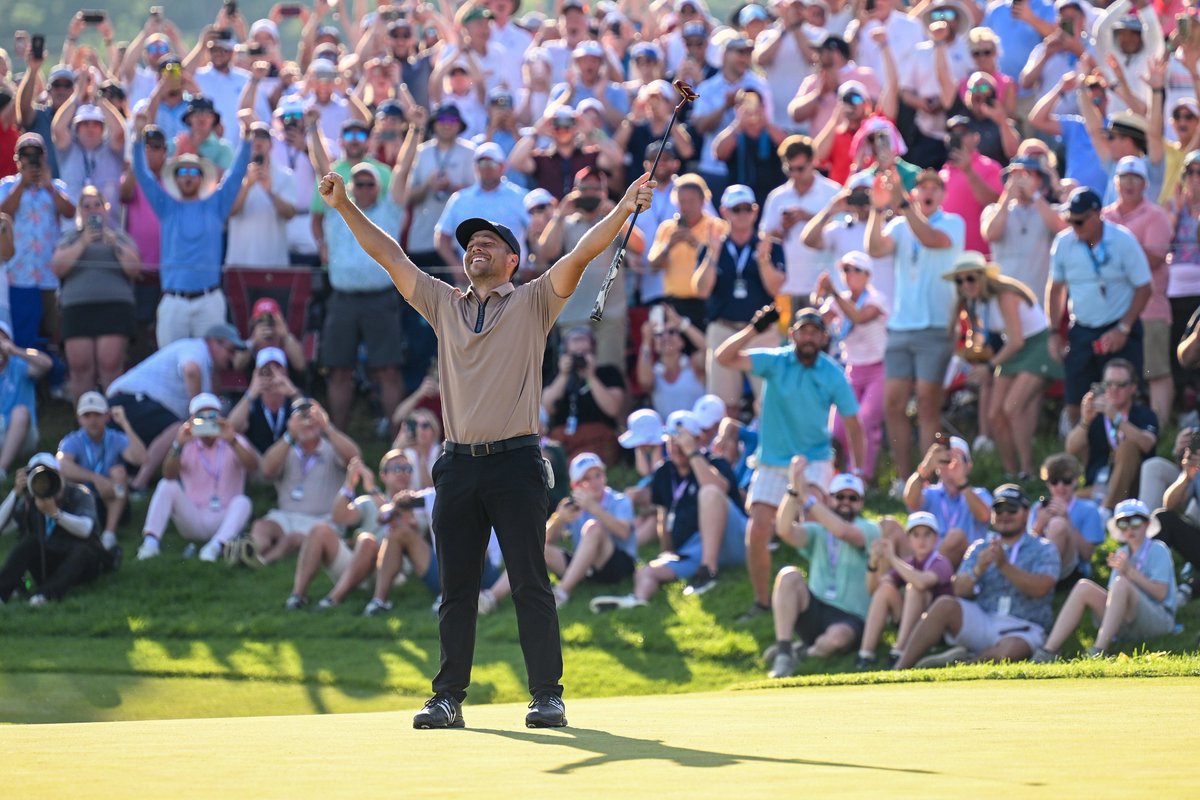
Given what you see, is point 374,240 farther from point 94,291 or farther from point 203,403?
point 94,291

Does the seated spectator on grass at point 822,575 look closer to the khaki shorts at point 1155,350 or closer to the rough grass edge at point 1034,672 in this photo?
the rough grass edge at point 1034,672

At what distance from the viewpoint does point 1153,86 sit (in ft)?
53.6

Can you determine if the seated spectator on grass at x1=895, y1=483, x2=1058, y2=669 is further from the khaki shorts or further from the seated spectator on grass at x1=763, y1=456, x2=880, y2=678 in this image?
the khaki shorts

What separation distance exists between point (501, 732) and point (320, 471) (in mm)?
9454

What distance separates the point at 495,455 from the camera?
26.7ft

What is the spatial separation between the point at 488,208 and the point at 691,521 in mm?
3721

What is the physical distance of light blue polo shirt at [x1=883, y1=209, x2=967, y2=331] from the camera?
51.8 ft

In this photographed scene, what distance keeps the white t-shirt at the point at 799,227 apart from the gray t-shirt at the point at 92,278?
5785 millimetres

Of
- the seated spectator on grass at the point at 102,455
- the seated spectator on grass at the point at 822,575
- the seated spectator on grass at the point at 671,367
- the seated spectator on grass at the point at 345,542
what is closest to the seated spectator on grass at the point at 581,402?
the seated spectator on grass at the point at 671,367

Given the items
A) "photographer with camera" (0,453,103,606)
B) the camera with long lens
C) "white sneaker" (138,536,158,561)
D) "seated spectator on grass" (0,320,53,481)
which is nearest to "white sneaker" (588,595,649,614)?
"white sneaker" (138,536,158,561)

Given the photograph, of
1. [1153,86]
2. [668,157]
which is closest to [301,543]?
[668,157]

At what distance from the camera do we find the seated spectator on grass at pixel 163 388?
1756cm

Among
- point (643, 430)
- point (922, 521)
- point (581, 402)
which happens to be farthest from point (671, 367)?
point (922, 521)

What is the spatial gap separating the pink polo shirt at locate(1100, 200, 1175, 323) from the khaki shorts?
0.32 ft
